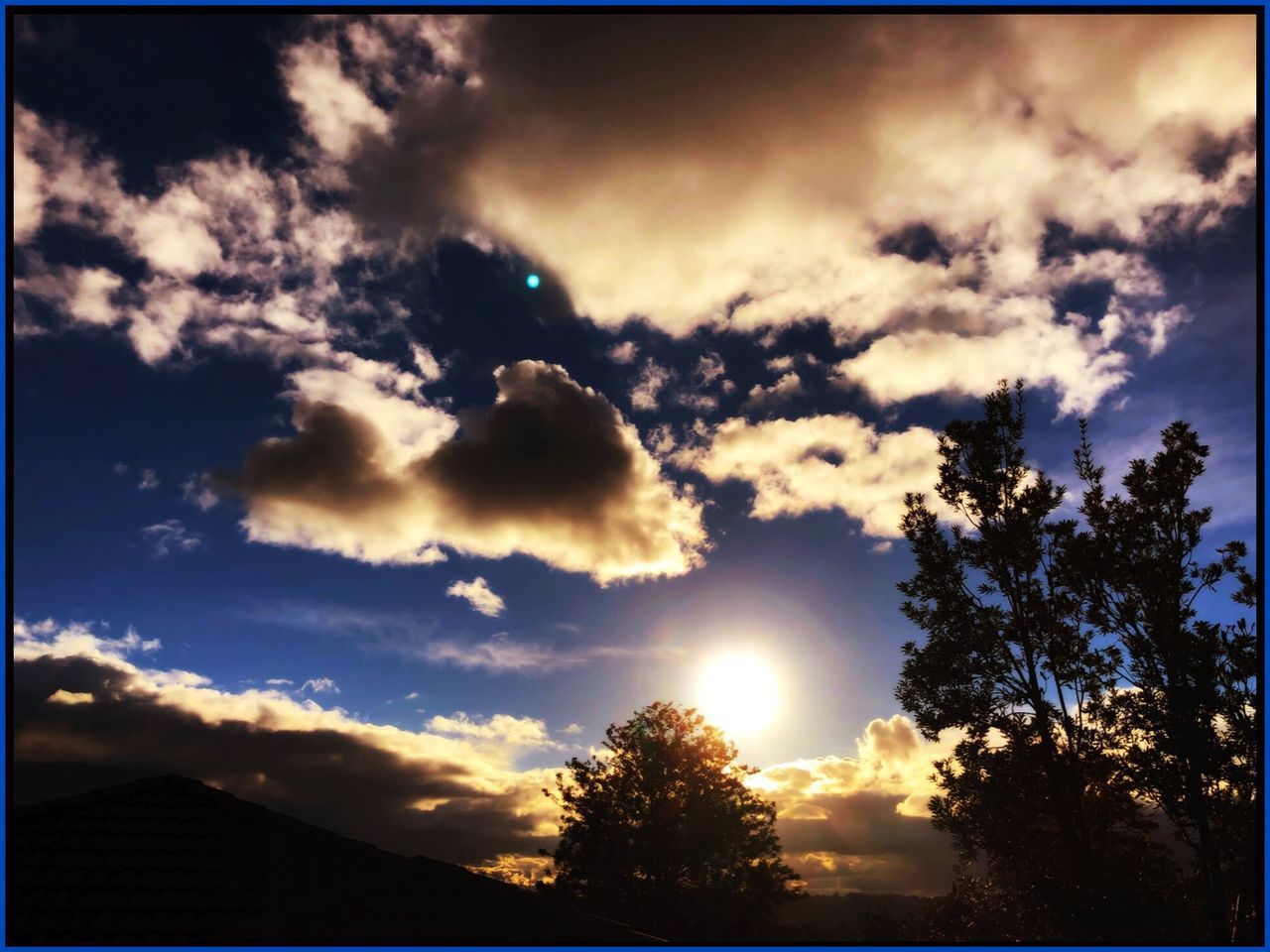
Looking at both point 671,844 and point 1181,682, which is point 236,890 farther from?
point 671,844

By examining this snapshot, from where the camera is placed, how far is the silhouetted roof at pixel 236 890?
7.98 m

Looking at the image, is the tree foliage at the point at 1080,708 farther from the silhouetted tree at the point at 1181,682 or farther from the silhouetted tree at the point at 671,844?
the silhouetted tree at the point at 671,844

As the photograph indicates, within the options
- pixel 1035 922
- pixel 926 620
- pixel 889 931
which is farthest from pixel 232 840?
pixel 889 931

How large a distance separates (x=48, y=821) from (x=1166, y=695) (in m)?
24.3

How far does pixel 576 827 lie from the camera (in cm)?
3906

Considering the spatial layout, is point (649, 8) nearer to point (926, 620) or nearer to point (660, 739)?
point (926, 620)

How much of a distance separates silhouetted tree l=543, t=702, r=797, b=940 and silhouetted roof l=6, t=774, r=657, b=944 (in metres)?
31.4

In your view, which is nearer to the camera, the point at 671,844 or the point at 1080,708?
the point at 1080,708

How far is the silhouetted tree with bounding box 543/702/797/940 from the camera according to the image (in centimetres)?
3641

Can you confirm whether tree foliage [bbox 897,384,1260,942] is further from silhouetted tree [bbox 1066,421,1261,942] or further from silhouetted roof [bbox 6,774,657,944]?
silhouetted roof [bbox 6,774,657,944]

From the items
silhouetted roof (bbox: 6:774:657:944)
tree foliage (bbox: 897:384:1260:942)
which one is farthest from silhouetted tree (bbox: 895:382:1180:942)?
silhouetted roof (bbox: 6:774:657:944)

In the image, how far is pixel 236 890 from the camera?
8.63 meters

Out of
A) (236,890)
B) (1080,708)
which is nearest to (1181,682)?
(1080,708)

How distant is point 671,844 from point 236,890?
33.1m
